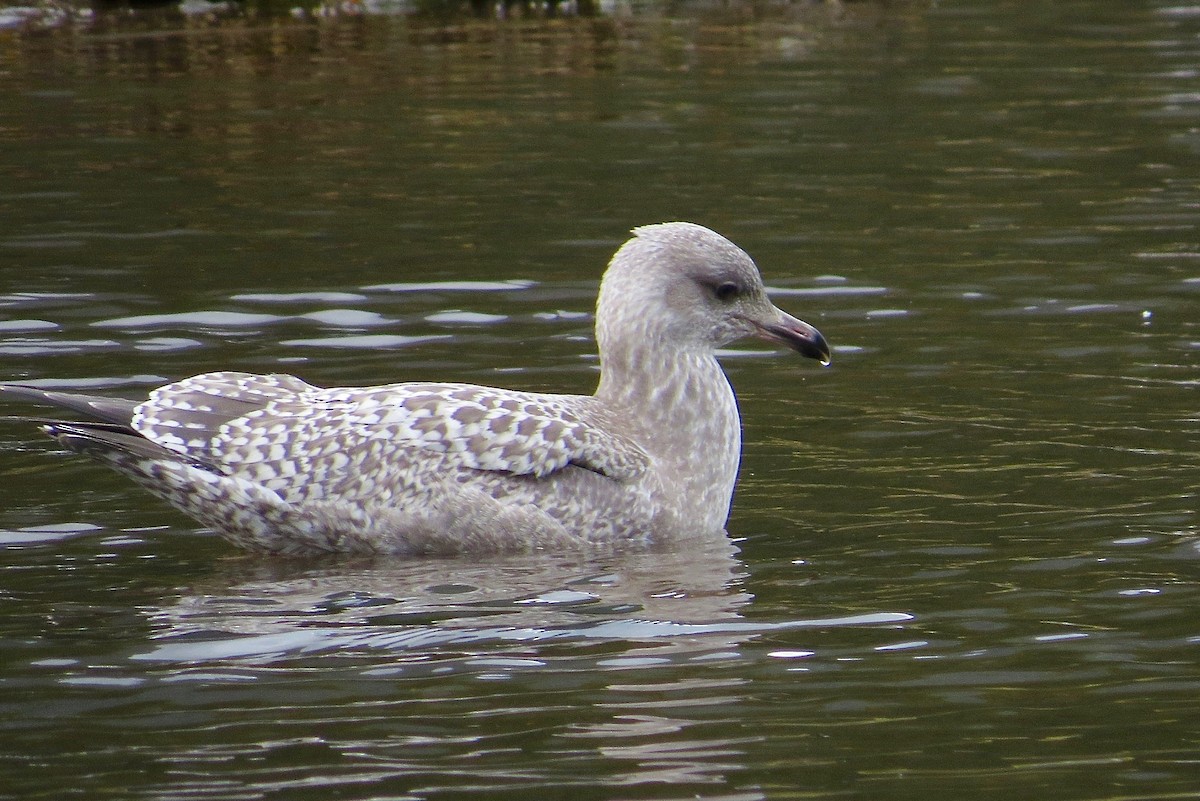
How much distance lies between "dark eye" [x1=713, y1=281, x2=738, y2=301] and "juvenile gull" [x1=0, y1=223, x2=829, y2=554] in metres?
0.49

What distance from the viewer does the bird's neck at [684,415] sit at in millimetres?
8586

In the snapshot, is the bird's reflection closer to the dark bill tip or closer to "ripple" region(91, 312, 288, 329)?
the dark bill tip

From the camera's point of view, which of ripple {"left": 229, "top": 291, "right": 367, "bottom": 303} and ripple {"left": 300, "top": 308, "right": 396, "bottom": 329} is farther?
ripple {"left": 229, "top": 291, "right": 367, "bottom": 303}

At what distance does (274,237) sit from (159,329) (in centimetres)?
253

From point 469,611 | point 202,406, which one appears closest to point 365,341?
point 202,406

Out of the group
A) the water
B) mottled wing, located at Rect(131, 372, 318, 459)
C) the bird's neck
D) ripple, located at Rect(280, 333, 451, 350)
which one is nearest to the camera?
the water

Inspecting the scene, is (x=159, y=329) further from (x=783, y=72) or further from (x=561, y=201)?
(x=783, y=72)

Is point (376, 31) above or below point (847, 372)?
above

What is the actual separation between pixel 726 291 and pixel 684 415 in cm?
56

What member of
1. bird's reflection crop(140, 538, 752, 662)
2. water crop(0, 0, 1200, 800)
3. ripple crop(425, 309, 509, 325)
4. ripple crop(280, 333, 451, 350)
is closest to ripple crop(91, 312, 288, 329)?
water crop(0, 0, 1200, 800)

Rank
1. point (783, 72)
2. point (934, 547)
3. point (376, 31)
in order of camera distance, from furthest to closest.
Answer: point (376, 31) < point (783, 72) < point (934, 547)

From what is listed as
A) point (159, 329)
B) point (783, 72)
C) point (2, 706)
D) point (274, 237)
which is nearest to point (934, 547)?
point (2, 706)

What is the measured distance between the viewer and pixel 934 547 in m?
8.05

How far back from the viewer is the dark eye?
8.87 metres
